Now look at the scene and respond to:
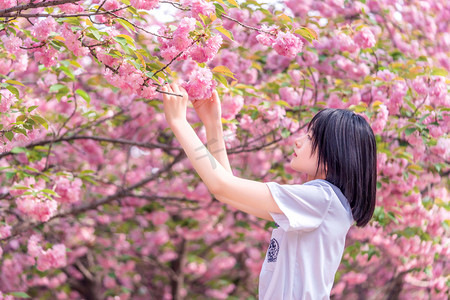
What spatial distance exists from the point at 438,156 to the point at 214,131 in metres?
2.54

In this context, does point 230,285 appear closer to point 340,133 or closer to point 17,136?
point 17,136

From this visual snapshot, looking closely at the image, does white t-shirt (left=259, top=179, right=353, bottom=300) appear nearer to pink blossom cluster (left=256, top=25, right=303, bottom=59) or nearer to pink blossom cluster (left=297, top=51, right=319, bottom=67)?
pink blossom cluster (left=256, top=25, right=303, bottom=59)

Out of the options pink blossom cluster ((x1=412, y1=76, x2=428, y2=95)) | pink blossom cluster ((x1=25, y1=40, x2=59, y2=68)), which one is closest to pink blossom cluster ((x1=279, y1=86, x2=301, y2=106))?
pink blossom cluster ((x1=412, y1=76, x2=428, y2=95))

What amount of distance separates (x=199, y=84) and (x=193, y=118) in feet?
10.8

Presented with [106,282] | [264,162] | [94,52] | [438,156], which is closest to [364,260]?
[264,162]

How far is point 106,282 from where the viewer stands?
7.84 meters

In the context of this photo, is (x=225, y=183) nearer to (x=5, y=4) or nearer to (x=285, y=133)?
(x=5, y=4)

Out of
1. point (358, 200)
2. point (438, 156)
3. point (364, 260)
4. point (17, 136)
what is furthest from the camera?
point (364, 260)

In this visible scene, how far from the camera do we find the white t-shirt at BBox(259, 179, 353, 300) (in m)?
1.76

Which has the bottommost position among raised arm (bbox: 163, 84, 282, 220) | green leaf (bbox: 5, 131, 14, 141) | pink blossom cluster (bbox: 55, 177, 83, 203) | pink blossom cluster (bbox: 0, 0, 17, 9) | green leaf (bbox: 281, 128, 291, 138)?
pink blossom cluster (bbox: 55, 177, 83, 203)

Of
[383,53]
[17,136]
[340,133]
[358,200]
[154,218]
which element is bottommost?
[154,218]

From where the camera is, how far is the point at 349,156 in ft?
6.34

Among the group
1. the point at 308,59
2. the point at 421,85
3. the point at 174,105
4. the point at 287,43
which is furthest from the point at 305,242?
the point at 308,59

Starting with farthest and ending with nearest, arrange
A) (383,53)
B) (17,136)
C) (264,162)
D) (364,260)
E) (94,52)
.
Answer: (264,162) → (364,260) → (383,53) → (17,136) → (94,52)
